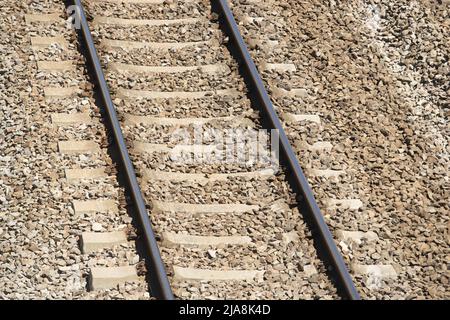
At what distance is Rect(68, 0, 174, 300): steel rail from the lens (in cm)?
800

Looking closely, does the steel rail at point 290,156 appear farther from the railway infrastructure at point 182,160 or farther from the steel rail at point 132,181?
the steel rail at point 132,181

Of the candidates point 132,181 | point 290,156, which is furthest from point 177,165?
point 290,156

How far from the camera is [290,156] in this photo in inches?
364

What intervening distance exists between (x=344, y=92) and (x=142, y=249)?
3.14 metres

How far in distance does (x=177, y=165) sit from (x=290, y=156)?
106 cm

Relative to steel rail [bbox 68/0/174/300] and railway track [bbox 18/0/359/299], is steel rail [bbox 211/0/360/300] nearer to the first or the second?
railway track [bbox 18/0/359/299]

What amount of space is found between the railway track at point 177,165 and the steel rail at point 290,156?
0.5 inches

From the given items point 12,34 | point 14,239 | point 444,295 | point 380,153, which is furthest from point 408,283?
point 12,34

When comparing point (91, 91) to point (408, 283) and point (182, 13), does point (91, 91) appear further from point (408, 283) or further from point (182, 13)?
point (408, 283)

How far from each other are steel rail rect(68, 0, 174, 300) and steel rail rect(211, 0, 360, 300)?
1.43m

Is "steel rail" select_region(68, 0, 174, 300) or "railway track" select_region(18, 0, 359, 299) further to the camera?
"railway track" select_region(18, 0, 359, 299)

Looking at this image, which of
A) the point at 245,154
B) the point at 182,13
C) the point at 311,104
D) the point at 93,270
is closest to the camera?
the point at 93,270

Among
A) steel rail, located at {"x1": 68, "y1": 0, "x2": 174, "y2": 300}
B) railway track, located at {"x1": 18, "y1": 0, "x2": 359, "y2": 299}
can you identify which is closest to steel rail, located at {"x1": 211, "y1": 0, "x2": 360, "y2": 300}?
railway track, located at {"x1": 18, "y1": 0, "x2": 359, "y2": 299}

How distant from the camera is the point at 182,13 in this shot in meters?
11.2
